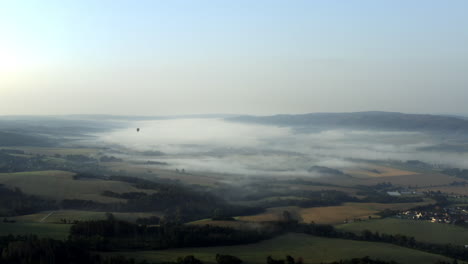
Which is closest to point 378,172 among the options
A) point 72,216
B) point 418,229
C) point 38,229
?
point 418,229

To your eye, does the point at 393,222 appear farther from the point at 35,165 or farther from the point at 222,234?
the point at 35,165

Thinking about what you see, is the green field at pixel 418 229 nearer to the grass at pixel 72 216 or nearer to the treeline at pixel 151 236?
the treeline at pixel 151 236

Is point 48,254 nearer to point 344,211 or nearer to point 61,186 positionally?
point 61,186

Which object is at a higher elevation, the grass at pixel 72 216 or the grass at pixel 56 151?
the grass at pixel 56 151

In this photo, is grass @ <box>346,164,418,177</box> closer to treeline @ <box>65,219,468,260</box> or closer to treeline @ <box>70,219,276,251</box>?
treeline @ <box>65,219,468,260</box>

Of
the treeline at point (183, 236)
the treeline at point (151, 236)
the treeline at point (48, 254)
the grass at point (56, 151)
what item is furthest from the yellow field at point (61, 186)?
the grass at point (56, 151)
